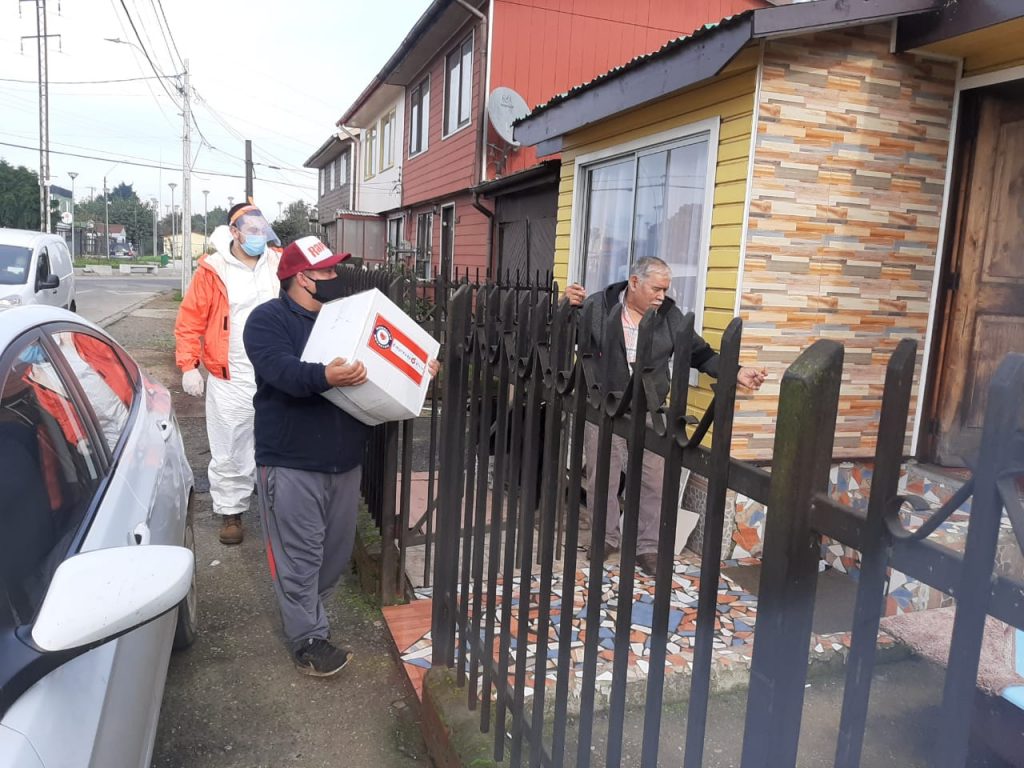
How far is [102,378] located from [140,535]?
0.98 metres

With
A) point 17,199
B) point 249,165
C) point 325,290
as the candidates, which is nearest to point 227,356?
point 325,290

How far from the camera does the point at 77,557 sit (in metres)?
1.60

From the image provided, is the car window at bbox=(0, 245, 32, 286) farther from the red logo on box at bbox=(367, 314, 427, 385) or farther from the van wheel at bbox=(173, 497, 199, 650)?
the red logo on box at bbox=(367, 314, 427, 385)

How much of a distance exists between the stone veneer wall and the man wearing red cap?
264cm

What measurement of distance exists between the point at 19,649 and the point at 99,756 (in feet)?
0.98

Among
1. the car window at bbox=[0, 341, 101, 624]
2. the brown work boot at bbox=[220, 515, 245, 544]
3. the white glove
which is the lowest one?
the brown work boot at bbox=[220, 515, 245, 544]

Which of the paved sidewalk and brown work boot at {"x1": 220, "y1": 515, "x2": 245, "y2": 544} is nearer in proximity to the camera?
the paved sidewalk

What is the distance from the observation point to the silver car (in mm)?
1477

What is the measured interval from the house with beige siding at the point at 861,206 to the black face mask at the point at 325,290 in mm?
2524

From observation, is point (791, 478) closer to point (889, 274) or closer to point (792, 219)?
point (792, 219)

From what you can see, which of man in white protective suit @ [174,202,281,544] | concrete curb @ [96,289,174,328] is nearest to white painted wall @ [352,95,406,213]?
concrete curb @ [96,289,174,328]

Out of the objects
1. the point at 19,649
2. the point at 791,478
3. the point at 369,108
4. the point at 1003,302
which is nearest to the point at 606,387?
the point at 791,478

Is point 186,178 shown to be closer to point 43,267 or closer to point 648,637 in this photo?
point 43,267

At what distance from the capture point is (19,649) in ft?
4.84
